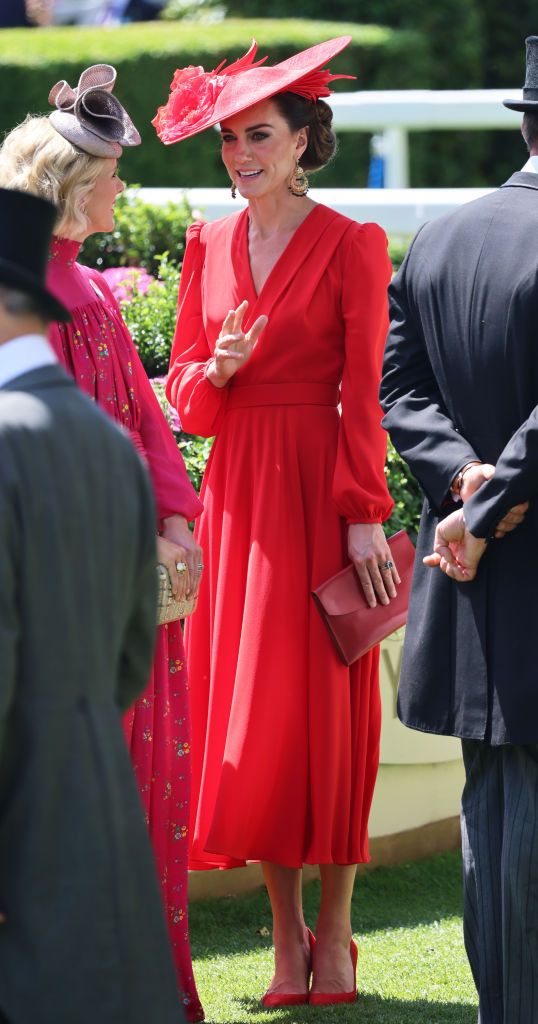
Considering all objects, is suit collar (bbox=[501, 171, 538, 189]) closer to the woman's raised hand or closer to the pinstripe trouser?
the woman's raised hand

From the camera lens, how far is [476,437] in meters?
3.43

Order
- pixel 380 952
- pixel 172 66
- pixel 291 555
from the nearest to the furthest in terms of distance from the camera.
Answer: pixel 291 555, pixel 380 952, pixel 172 66

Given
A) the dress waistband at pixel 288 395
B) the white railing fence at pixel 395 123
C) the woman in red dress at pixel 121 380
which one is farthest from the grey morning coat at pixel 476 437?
A: the white railing fence at pixel 395 123

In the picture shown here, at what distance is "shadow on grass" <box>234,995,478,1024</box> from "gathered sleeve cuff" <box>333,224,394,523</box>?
1218 millimetres

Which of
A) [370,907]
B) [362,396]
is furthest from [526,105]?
[370,907]

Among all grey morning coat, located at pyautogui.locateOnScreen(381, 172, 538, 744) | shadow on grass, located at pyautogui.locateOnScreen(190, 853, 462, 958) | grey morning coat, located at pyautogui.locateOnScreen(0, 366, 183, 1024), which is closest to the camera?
grey morning coat, located at pyautogui.locateOnScreen(0, 366, 183, 1024)

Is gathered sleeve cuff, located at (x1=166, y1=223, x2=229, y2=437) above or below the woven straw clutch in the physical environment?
above

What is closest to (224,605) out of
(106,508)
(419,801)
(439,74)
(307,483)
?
(307,483)

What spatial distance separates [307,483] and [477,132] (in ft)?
44.8

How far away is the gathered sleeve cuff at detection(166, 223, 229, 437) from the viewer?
4.06 meters

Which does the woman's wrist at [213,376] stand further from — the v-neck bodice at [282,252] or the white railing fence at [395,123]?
the white railing fence at [395,123]

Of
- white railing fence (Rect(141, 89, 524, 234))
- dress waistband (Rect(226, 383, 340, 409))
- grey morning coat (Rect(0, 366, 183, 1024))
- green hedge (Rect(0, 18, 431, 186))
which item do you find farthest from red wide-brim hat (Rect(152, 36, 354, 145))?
green hedge (Rect(0, 18, 431, 186))

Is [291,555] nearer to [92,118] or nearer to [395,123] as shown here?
[92,118]

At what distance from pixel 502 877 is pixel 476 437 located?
0.94 meters
